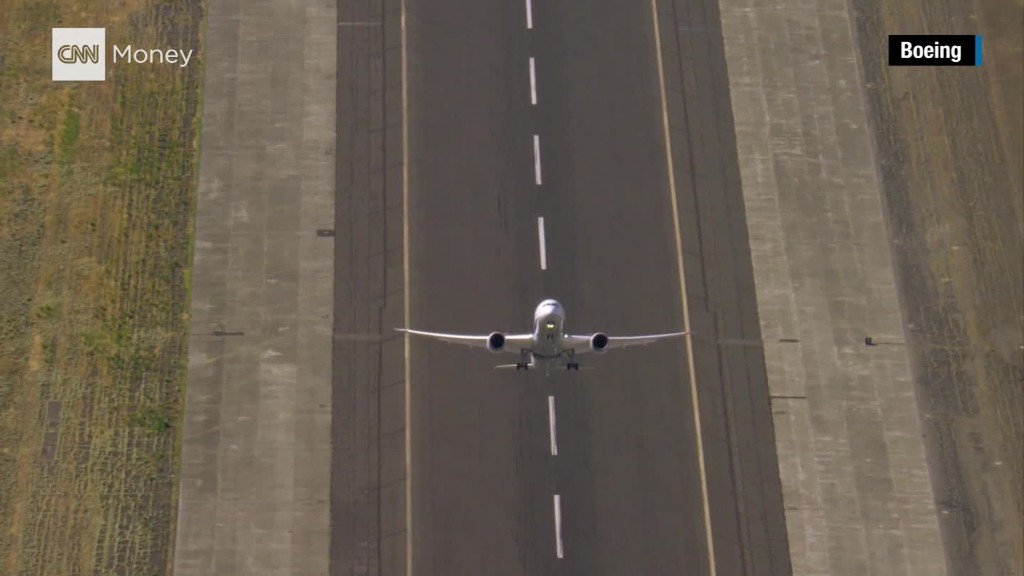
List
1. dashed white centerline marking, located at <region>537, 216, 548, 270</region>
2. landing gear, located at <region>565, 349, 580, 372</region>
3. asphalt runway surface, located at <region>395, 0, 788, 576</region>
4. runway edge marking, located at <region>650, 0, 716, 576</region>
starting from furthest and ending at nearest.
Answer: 1. dashed white centerline marking, located at <region>537, 216, 548, 270</region>
2. runway edge marking, located at <region>650, 0, 716, 576</region>
3. asphalt runway surface, located at <region>395, 0, 788, 576</region>
4. landing gear, located at <region>565, 349, 580, 372</region>

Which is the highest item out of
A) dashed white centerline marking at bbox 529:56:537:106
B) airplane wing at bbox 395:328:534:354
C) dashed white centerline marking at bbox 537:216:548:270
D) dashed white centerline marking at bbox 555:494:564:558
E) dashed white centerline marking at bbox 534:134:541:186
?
dashed white centerline marking at bbox 529:56:537:106

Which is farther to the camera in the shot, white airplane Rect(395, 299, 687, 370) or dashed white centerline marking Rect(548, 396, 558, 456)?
dashed white centerline marking Rect(548, 396, 558, 456)

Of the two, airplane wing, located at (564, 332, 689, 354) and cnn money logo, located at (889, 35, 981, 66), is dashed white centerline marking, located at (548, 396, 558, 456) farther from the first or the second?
cnn money logo, located at (889, 35, 981, 66)

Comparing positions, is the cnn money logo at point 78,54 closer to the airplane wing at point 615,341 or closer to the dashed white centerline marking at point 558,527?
the airplane wing at point 615,341

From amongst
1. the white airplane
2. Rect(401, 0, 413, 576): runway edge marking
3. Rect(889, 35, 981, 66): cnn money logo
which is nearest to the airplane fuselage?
the white airplane

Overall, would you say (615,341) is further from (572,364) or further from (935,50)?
(935,50)

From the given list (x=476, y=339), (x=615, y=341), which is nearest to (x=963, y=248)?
(x=615, y=341)

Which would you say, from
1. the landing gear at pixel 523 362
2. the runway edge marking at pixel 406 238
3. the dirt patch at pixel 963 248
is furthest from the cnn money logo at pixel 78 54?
the dirt patch at pixel 963 248

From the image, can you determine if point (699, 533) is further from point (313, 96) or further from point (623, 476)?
point (313, 96)
